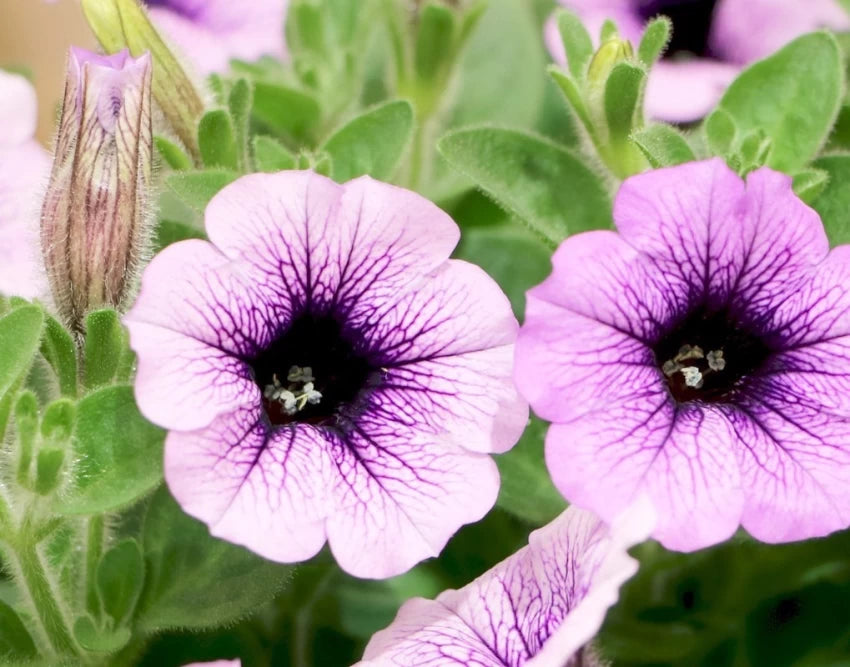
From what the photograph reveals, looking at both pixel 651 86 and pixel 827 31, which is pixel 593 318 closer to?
pixel 827 31

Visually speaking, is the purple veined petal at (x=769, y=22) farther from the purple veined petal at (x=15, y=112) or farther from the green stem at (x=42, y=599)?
the green stem at (x=42, y=599)

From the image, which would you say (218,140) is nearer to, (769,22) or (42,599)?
(42,599)

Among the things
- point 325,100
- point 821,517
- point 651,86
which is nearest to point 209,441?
point 821,517

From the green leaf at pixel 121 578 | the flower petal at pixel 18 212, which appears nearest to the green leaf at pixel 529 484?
the green leaf at pixel 121 578

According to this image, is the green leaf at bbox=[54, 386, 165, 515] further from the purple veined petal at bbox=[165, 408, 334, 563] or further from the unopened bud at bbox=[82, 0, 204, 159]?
the unopened bud at bbox=[82, 0, 204, 159]

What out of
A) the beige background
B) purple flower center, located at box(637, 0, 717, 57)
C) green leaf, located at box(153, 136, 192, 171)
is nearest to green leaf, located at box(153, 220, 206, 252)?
green leaf, located at box(153, 136, 192, 171)

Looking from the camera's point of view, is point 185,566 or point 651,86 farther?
point 651,86

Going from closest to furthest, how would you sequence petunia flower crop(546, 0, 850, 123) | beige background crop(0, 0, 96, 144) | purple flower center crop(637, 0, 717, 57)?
petunia flower crop(546, 0, 850, 123), purple flower center crop(637, 0, 717, 57), beige background crop(0, 0, 96, 144)
